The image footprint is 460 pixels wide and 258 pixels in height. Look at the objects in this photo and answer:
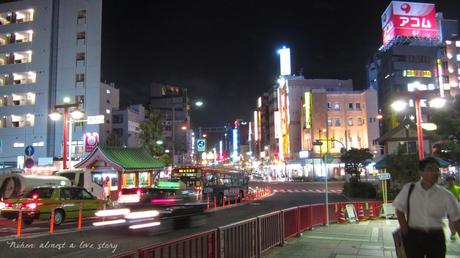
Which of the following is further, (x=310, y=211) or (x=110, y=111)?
(x=110, y=111)

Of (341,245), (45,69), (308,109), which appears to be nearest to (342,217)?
(341,245)

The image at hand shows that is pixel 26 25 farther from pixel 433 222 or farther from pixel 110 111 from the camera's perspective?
pixel 433 222

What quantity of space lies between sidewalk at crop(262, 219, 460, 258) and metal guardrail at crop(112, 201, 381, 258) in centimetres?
37

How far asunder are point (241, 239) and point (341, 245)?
190 inches

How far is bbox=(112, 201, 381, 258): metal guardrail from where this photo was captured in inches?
271

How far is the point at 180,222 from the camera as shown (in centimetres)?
1728

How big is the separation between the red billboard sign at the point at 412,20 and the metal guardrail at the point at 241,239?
277 feet

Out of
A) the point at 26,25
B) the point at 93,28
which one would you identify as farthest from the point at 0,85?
the point at 93,28

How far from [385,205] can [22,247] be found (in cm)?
1783

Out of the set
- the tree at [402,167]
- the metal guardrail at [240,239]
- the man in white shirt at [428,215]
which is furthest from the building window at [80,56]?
the man in white shirt at [428,215]

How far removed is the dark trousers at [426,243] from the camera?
596 centimetres

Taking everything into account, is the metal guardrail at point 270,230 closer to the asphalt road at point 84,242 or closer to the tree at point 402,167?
the asphalt road at point 84,242

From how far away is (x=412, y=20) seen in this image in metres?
92.8

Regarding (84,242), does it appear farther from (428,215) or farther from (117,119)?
(117,119)
